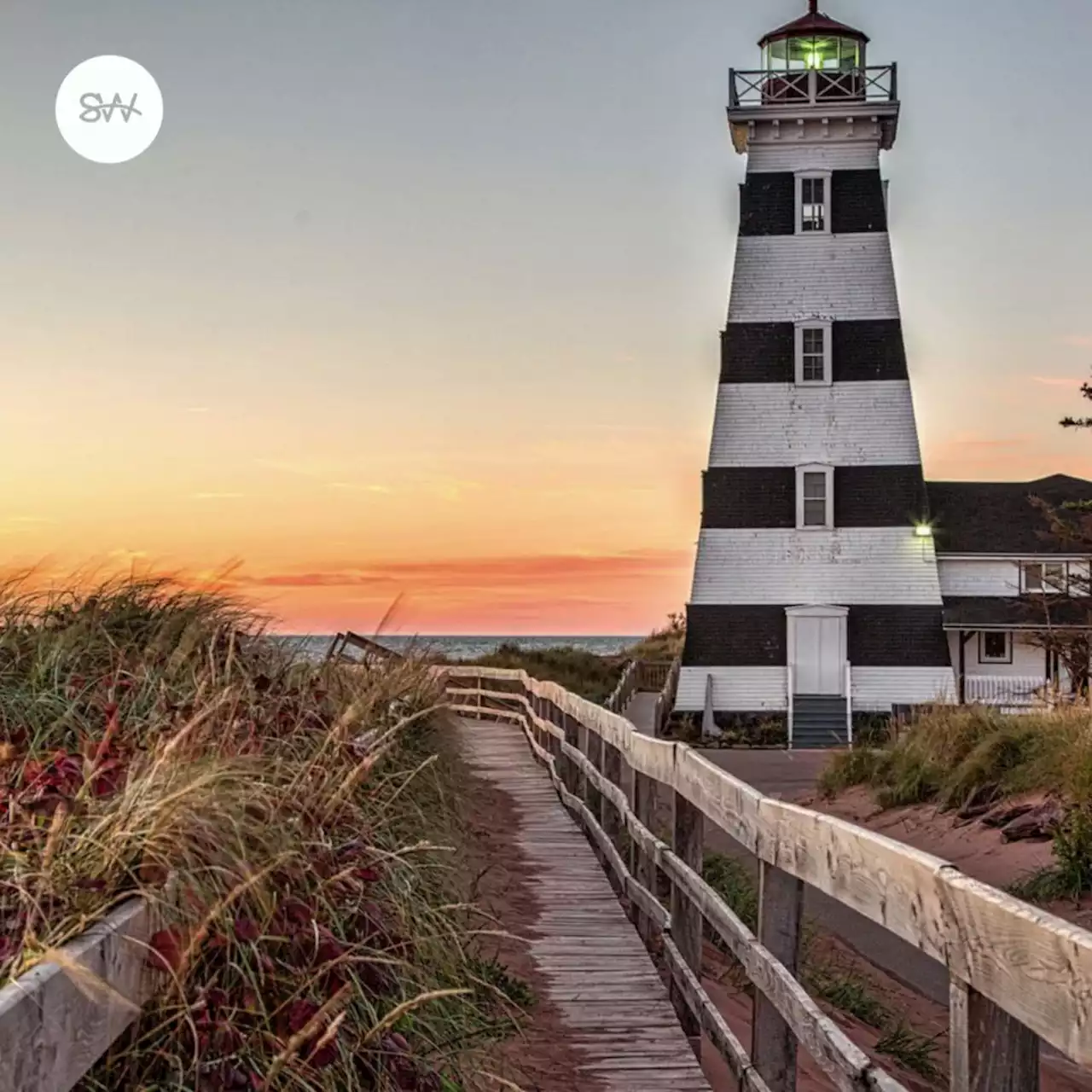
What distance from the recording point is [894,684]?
3108cm

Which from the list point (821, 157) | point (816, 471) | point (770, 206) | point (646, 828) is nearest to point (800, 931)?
point (646, 828)

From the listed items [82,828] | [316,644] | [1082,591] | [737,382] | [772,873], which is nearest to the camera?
Result: [82,828]

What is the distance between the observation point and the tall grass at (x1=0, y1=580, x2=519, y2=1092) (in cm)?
344

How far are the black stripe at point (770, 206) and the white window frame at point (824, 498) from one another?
521 cm

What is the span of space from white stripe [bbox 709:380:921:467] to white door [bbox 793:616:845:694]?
3.42m

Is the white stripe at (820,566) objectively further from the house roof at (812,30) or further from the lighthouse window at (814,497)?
the house roof at (812,30)

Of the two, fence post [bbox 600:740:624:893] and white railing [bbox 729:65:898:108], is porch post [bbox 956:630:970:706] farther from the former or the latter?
fence post [bbox 600:740:624:893]

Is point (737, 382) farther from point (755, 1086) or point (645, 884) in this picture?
point (755, 1086)

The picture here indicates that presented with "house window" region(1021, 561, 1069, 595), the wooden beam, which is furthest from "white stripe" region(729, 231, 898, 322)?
the wooden beam

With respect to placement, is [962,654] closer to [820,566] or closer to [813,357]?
[820,566]

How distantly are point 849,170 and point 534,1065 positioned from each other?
28.6 meters

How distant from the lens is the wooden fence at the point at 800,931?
248cm

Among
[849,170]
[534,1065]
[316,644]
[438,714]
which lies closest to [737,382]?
[849,170]

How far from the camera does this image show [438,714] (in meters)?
11.3
